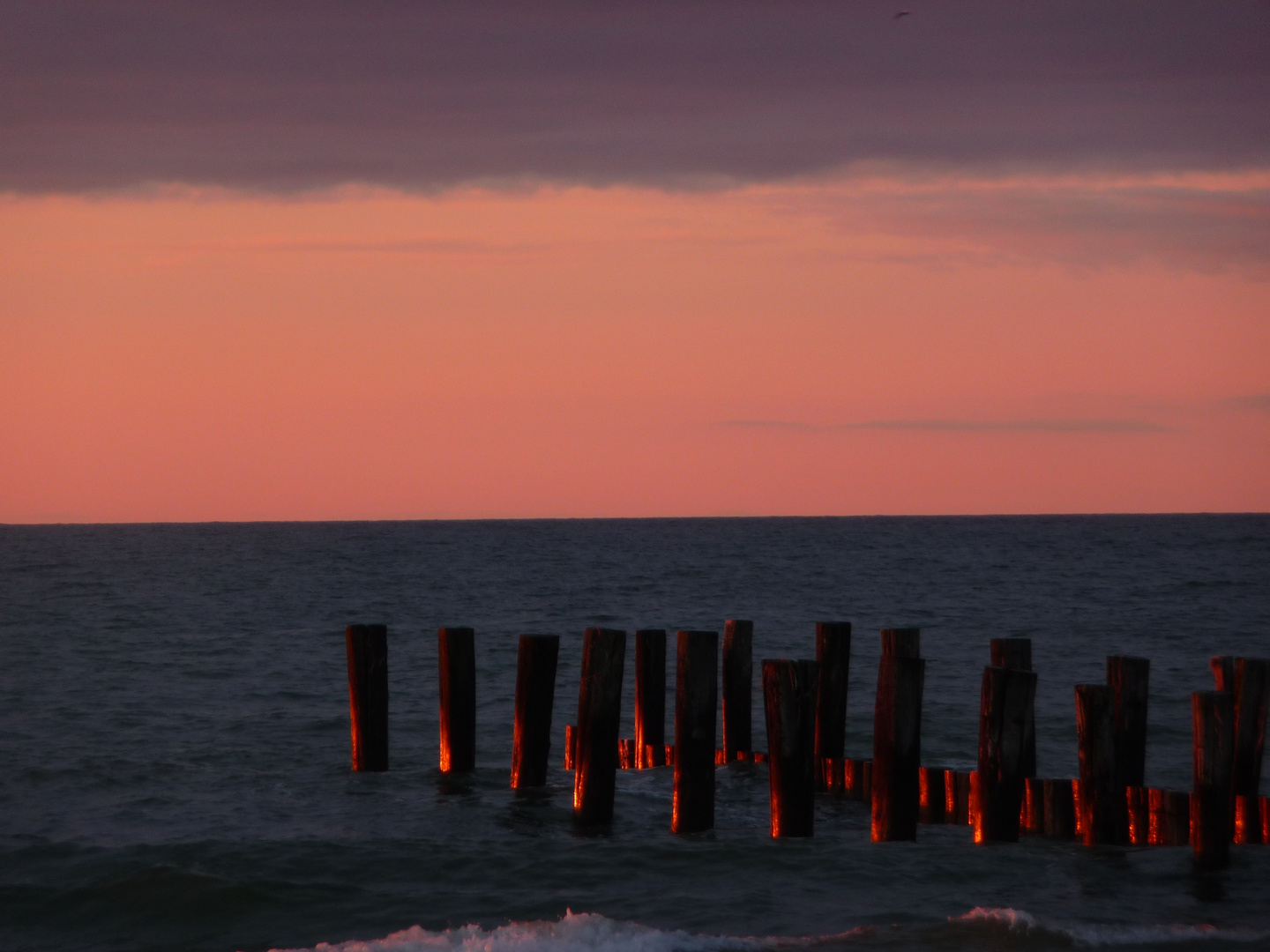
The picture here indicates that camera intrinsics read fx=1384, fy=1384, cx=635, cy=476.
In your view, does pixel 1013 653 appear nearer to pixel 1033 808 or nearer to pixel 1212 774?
pixel 1033 808

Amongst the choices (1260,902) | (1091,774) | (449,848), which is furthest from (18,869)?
(1260,902)

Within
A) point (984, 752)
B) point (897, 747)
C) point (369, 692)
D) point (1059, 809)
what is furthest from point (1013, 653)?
point (369, 692)

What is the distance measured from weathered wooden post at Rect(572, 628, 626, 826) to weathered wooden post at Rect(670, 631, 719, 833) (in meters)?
0.53

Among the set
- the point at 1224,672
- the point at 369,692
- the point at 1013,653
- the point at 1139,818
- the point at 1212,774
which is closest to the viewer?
the point at 1212,774

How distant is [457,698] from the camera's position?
42.4ft

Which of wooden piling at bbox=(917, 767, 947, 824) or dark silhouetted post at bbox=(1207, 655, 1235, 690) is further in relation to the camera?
wooden piling at bbox=(917, 767, 947, 824)

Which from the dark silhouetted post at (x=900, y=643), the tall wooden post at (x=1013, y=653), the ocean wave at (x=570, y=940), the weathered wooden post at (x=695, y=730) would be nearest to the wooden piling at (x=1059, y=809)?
the tall wooden post at (x=1013, y=653)

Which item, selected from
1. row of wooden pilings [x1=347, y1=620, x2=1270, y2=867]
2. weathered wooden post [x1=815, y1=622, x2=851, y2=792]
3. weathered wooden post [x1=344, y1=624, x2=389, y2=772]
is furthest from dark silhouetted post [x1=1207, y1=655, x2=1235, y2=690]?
weathered wooden post [x1=344, y1=624, x2=389, y2=772]

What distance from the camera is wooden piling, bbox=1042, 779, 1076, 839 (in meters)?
10.4

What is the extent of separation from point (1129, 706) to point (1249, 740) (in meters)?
0.87

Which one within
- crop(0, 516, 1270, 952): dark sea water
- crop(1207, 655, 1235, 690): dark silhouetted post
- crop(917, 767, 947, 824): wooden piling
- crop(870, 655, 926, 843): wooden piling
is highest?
crop(1207, 655, 1235, 690): dark silhouetted post

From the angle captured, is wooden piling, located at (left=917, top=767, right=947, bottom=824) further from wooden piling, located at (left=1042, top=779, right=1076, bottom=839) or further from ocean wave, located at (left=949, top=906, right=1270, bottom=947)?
ocean wave, located at (left=949, top=906, right=1270, bottom=947)

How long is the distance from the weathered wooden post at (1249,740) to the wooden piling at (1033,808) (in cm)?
135

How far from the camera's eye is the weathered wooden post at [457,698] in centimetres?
1270
